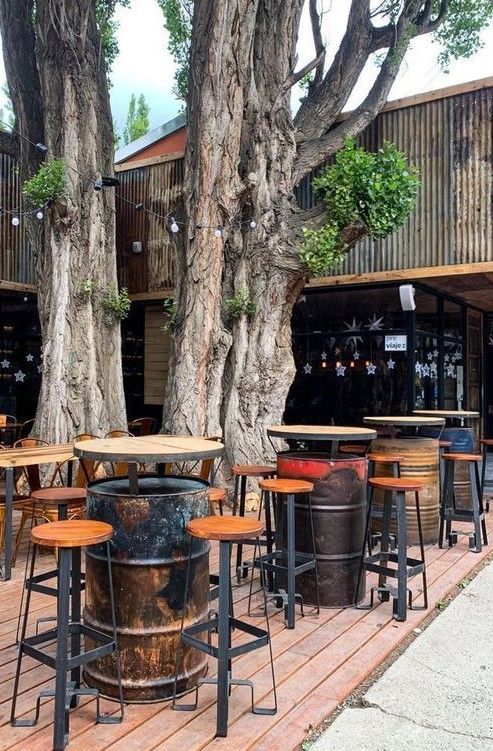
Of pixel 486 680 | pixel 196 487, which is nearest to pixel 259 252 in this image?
pixel 196 487

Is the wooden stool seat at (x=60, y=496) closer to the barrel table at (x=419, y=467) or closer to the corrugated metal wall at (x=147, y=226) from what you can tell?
the barrel table at (x=419, y=467)

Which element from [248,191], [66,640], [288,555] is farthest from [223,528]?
[248,191]

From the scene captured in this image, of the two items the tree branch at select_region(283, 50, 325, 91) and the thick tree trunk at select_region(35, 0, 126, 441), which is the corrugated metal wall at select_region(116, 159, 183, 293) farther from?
the tree branch at select_region(283, 50, 325, 91)

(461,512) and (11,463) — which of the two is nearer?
(11,463)

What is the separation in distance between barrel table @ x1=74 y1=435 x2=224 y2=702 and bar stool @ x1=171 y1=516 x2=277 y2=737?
0.16ft

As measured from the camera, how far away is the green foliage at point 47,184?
6.52 meters

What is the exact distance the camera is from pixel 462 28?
859 cm

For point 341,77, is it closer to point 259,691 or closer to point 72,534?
point 72,534

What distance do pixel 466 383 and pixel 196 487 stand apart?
8515 millimetres

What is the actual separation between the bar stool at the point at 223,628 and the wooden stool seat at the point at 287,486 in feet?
2.15

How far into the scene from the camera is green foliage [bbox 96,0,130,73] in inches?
339

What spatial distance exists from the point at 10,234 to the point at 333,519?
738cm

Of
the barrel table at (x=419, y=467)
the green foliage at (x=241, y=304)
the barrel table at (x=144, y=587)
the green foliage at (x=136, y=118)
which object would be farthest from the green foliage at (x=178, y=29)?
the green foliage at (x=136, y=118)

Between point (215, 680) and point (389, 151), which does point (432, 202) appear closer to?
point (389, 151)
